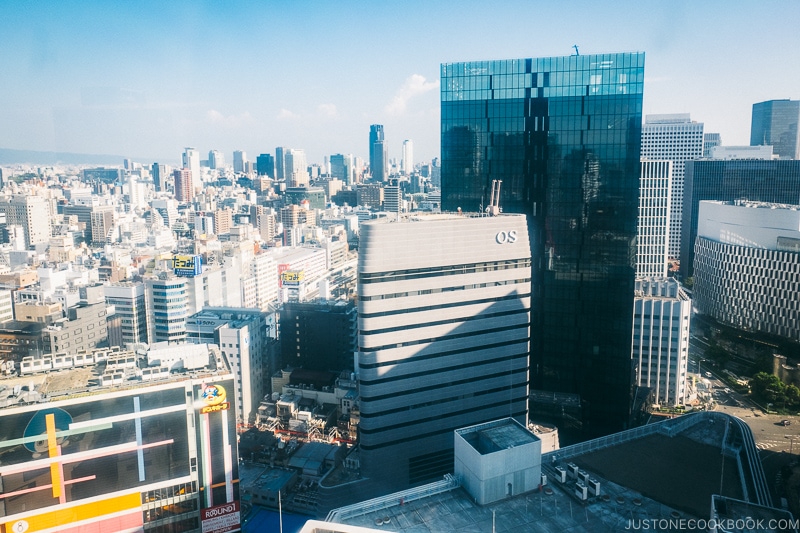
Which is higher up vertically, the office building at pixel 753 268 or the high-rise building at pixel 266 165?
the high-rise building at pixel 266 165

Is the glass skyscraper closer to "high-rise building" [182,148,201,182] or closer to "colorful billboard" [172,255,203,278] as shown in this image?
"colorful billboard" [172,255,203,278]

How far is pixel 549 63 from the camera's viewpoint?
2192cm

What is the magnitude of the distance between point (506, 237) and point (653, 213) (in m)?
21.3

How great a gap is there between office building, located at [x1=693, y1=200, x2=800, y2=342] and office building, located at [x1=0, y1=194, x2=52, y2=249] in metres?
56.2

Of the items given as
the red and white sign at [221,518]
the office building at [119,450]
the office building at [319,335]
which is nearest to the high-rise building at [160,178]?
the office building at [319,335]

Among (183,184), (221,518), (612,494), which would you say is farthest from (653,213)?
(183,184)

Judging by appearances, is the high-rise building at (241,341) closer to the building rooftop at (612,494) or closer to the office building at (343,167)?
the building rooftop at (612,494)

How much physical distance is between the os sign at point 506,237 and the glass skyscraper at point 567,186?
4.63 metres

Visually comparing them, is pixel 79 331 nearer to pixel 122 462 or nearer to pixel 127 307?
pixel 127 307

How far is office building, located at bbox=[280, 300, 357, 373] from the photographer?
101 feet

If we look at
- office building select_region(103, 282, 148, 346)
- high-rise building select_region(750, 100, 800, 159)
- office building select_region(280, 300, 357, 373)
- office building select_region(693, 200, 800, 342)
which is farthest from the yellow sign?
high-rise building select_region(750, 100, 800, 159)

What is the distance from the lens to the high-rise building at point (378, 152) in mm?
112062

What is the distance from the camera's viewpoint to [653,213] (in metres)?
35.5

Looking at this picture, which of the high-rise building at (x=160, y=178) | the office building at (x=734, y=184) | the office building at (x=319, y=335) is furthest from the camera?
the high-rise building at (x=160, y=178)
